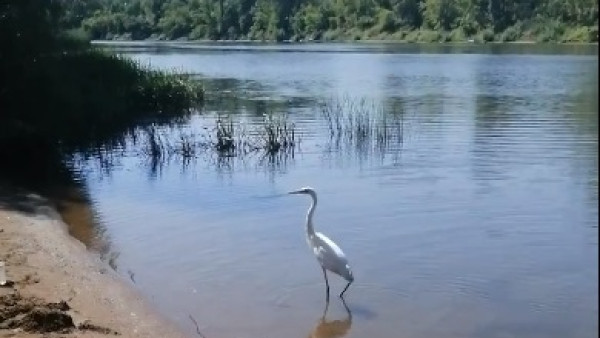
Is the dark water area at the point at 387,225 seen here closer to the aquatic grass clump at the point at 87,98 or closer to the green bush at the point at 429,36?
the aquatic grass clump at the point at 87,98

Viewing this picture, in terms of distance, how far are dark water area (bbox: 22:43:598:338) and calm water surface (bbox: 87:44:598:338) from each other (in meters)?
0.04

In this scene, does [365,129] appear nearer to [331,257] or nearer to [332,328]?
[331,257]

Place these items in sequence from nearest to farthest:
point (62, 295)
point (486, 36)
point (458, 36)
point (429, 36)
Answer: point (62, 295) → point (486, 36) → point (458, 36) → point (429, 36)

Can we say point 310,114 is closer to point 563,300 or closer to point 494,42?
point 563,300

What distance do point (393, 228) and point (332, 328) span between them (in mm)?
5022

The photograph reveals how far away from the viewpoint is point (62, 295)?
34.1 feet

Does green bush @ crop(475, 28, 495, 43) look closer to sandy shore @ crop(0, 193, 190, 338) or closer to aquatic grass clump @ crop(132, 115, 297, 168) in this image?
aquatic grass clump @ crop(132, 115, 297, 168)

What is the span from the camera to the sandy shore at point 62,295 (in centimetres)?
873

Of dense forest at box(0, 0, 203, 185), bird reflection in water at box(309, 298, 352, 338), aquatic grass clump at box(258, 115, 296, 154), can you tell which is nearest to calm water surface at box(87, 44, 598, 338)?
bird reflection in water at box(309, 298, 352, 338)

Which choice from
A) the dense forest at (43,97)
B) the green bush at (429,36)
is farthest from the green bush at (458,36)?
the dense forest at (43,97)

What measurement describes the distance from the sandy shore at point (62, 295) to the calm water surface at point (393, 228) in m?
0.51

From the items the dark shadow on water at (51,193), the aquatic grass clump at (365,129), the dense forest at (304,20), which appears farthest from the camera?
the dense forest at (304,20)

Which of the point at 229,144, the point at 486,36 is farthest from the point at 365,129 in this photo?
the point at 486,36

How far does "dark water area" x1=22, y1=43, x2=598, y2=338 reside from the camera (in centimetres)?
1052
